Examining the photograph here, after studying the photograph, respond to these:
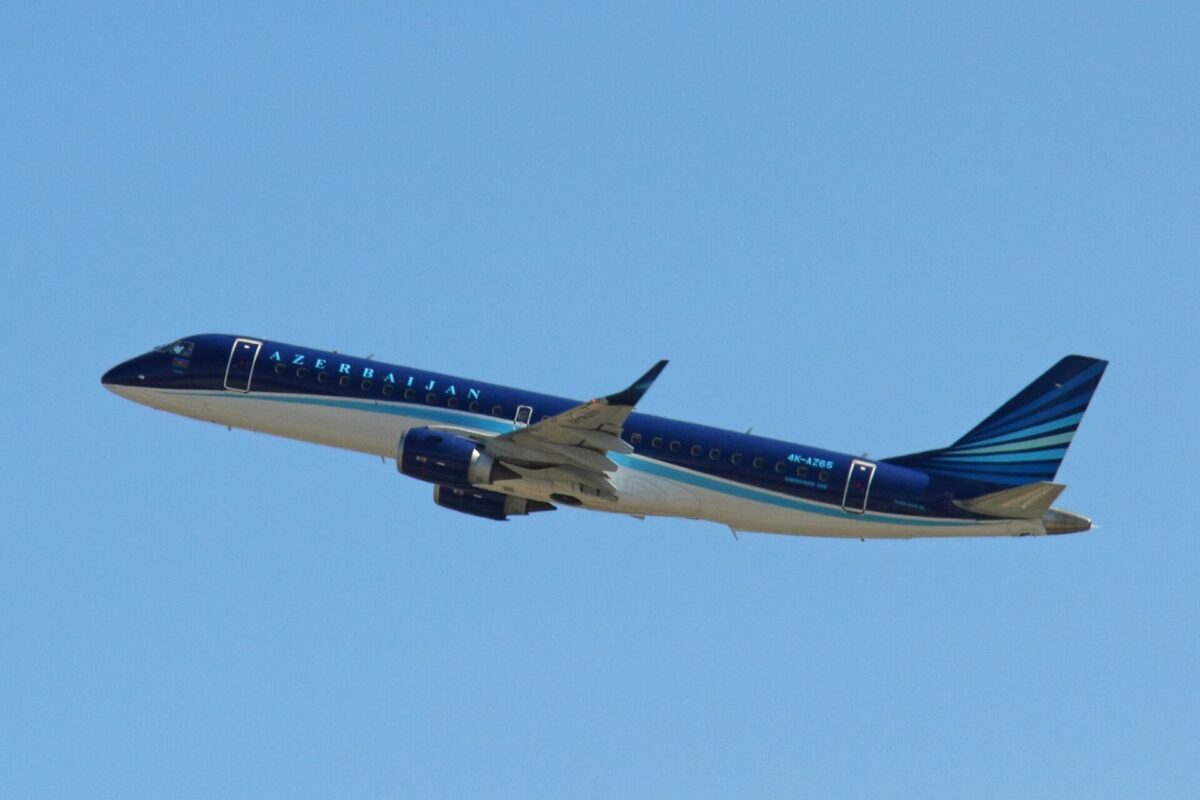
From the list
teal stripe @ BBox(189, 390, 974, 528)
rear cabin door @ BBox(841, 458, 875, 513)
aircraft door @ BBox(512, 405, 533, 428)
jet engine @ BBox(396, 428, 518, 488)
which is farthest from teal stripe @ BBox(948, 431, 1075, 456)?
jet engine @ BBox(396, 428, 518, 488)

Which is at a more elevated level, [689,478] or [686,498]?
[689,478]

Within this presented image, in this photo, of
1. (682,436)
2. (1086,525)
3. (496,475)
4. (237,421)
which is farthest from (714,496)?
(237,421)

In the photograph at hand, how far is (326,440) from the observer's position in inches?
2537

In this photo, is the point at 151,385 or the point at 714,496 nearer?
the point at 714,496

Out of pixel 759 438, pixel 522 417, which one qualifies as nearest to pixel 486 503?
pixel 522 417

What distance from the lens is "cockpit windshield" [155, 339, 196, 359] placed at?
66688mm

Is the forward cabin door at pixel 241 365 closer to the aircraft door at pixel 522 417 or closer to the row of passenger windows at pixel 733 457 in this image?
the aircraft door at pixel 522 417

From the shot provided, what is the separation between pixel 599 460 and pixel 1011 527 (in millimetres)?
13604

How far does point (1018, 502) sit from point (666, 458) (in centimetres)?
1155

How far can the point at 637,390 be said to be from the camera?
5659 centimetres

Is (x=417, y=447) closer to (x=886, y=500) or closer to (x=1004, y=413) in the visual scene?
(x=886, y=500)

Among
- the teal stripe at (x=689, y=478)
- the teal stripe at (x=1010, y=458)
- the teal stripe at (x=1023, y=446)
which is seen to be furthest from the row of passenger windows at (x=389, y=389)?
the teal stripe at (x=1023, y=446)

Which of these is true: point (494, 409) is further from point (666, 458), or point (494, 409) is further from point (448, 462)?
point (666, 458)

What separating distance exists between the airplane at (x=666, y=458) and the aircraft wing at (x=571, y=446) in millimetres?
46
